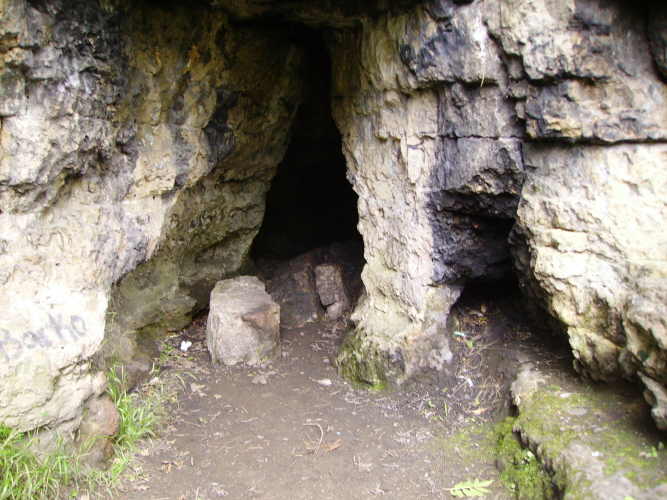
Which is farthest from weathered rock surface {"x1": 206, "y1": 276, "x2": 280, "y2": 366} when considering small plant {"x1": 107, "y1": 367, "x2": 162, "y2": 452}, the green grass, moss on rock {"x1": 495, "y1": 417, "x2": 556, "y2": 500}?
moss on rock {"x1": 495, "y1": 417, "x2": 556, "y2": 500}

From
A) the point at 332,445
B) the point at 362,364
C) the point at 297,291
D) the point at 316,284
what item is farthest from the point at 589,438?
the point at 297,291

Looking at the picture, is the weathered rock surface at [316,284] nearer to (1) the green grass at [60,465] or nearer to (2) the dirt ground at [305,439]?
(2) the dirt ground at [305,439]

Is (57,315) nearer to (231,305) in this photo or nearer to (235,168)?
(231,305)

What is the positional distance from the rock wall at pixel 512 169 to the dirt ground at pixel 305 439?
345mm

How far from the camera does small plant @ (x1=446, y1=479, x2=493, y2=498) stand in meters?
3.38

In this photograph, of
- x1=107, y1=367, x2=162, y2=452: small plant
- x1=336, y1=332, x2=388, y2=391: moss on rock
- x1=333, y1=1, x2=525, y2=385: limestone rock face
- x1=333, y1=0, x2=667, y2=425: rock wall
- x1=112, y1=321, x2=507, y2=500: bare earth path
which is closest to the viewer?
x1=333, y1=0, x2=667, y2=425: rock wall

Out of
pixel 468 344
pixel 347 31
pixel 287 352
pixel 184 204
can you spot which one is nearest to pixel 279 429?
pixel 287 352

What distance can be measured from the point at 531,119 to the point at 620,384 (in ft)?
5.34

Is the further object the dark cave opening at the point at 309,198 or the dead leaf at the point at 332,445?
the dark cave opening at the point at 309,198

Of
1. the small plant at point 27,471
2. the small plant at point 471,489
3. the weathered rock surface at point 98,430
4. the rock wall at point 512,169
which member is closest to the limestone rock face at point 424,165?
the rock wall at point 512,169

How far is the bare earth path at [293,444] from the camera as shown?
11.8 feet

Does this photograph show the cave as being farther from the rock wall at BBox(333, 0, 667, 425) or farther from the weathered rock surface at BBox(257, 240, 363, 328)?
the weathered rock surface at BBox(257, 240, 363, 328)

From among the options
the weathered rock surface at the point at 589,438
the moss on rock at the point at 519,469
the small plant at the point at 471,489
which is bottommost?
the small plant at the point at 471,489

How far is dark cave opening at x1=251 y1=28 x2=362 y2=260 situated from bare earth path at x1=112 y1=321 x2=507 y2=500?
2640 mm
